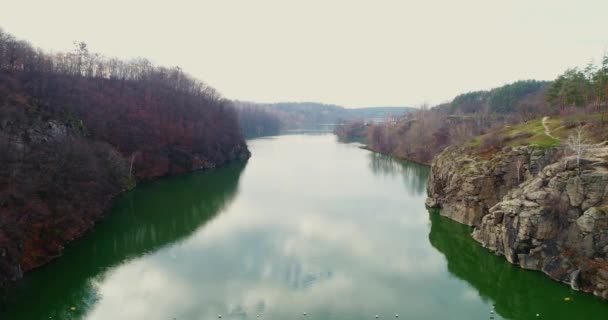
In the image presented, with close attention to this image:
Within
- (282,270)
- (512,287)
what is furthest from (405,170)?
(282,270)

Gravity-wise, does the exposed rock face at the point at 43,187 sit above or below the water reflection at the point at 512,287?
above

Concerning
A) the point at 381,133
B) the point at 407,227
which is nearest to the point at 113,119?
the point at 407,227

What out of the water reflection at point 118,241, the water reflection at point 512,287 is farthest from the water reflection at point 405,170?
the water reflection at point 118,241

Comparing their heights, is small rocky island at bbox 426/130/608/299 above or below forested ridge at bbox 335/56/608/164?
below

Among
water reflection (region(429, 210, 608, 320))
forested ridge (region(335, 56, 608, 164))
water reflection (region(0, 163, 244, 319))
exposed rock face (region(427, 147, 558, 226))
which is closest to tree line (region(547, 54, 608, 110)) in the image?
forested ridge (region(335, 56, 608, 164))

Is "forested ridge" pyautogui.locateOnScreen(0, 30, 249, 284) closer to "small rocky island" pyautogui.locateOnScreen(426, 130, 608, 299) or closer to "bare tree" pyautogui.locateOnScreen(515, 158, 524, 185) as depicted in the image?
"small rocky island" pyautogui.locateOnScreen(426, 130, 608, 299)

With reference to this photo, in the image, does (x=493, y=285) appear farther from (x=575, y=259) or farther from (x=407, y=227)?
(x=407, y=227)

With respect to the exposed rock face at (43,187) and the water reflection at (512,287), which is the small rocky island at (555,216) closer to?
the water reflection at (512,287)
